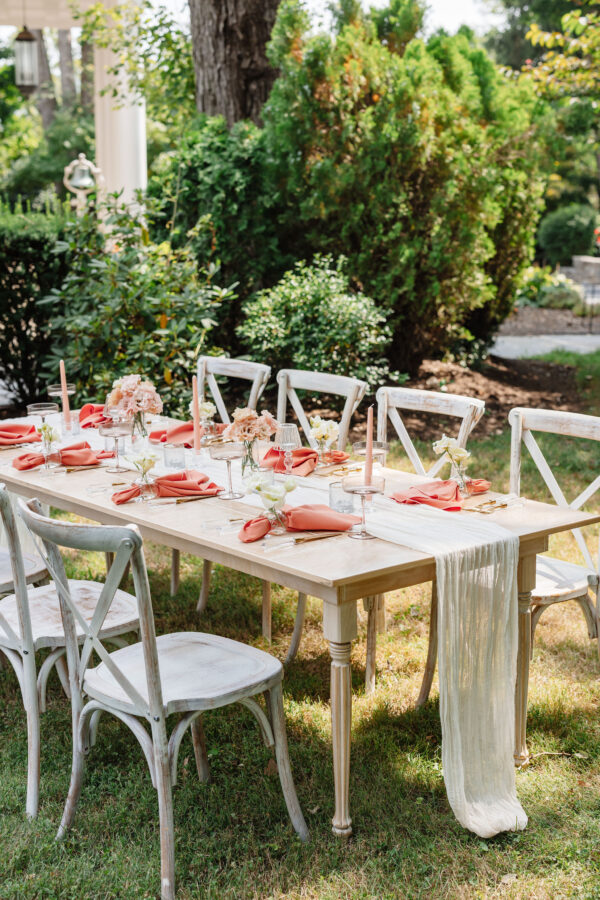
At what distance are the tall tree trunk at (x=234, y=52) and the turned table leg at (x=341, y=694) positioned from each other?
7894 mm

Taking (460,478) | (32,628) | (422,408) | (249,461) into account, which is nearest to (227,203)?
(422,408)

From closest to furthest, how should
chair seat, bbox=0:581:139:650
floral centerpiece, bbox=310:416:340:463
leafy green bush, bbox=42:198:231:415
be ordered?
chair seat, bbox=0:581:139:650 < floral centerpiece, bbox=310:416:340:463 < leafy green bush, bbox=42:198:231:415

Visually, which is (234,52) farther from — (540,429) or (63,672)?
(63,672)

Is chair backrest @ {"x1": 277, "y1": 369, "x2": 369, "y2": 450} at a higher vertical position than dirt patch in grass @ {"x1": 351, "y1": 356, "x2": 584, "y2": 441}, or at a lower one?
higher

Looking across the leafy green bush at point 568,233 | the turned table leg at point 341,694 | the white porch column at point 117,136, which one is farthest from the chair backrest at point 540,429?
the leafy green bush at point 568,233

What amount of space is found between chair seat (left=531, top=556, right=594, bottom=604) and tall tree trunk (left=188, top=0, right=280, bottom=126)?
7070 millimetres

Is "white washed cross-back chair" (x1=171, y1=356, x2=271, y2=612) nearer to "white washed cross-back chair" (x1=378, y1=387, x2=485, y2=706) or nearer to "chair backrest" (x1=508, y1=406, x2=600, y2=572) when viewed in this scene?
"white washed cross-back chair" (x1=378, y1=387, x2=485, y2=706)

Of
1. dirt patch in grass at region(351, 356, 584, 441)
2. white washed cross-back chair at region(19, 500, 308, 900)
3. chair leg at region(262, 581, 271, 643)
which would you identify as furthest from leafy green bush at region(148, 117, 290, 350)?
white washed cross-back chair at region(19, 500, 308, 900)

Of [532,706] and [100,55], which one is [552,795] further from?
[100,55]

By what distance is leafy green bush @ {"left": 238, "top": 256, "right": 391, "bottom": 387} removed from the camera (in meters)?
7.55

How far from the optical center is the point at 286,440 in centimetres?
380

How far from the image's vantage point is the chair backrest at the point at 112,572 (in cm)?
255

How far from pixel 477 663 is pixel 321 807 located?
0.70 meters

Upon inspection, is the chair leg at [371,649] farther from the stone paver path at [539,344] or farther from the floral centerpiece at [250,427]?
the stone paver path at [539,344]
